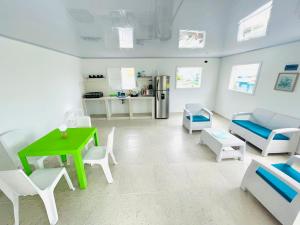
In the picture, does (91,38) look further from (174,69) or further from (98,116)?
(174,69)

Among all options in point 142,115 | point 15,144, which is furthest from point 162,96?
point 15,144

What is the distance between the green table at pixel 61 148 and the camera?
1653 mm

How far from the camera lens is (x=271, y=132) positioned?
2469mm

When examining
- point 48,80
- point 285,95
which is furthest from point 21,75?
point 285,95

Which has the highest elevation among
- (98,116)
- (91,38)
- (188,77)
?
(91,38)

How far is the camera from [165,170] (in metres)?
2.23

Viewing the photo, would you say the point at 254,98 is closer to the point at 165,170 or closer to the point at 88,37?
the point at 165,170

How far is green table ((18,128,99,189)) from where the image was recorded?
5.42 ft

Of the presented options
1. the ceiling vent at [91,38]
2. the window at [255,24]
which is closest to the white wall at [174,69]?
the ceiling vent at [91,38]

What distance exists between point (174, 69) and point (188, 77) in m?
0.69

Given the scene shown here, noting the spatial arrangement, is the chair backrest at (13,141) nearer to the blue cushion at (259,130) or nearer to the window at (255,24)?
the window at (255,24)

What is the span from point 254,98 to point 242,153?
2.06m

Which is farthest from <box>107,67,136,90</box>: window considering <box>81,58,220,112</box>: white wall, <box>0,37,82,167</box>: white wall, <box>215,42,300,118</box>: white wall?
<box>215,42,300,118</box>: white wall

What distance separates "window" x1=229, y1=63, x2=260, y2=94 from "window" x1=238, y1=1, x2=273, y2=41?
1.20 metres
